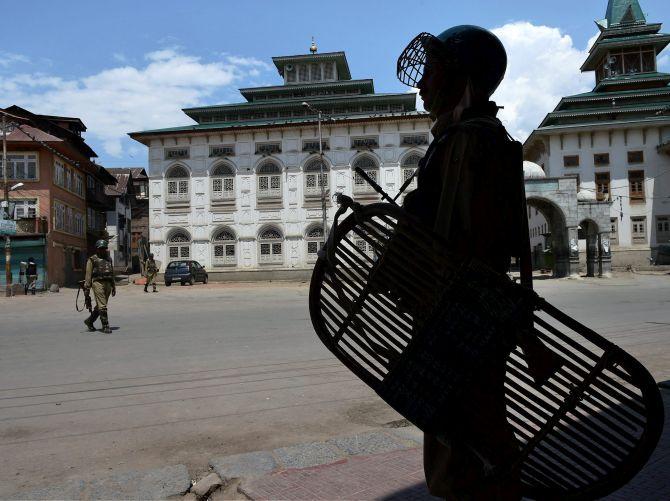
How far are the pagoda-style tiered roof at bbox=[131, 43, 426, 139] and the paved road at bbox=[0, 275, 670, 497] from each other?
105 ft

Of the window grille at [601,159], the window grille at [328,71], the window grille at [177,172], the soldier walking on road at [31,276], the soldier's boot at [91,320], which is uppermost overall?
the window grille at [328,71]

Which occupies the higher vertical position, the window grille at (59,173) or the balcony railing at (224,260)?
the window grille at (59,173)

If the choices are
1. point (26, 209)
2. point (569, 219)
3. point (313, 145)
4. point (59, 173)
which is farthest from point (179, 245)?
point (569, 219)

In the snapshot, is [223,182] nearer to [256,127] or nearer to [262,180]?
[262,180]

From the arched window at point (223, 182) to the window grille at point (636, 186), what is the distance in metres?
31.1

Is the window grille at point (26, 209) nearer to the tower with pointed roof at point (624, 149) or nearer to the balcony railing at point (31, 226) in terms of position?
the balcony railing at point (31, 226)

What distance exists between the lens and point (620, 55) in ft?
157

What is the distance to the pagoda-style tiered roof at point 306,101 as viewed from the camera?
4216cm

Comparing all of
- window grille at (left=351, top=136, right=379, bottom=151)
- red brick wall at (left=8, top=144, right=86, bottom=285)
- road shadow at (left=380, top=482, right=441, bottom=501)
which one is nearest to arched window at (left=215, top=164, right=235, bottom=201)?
window grille at (left=351, top=136, right=379, bottom=151)

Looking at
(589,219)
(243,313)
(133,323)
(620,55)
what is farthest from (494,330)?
(620,55)

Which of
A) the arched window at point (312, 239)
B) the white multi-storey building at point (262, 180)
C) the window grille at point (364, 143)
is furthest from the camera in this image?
the arched window at point (312, 239)

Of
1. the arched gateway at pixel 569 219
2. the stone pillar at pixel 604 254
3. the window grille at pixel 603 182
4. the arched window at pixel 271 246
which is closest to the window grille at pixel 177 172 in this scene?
the arched window at pixel 271 246

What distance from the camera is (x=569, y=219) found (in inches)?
1275

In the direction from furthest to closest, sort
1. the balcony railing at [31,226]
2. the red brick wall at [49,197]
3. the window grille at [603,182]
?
the window grille at [603,182] → the red brick wall at [49,197] → the balcony railing at [31,226]
